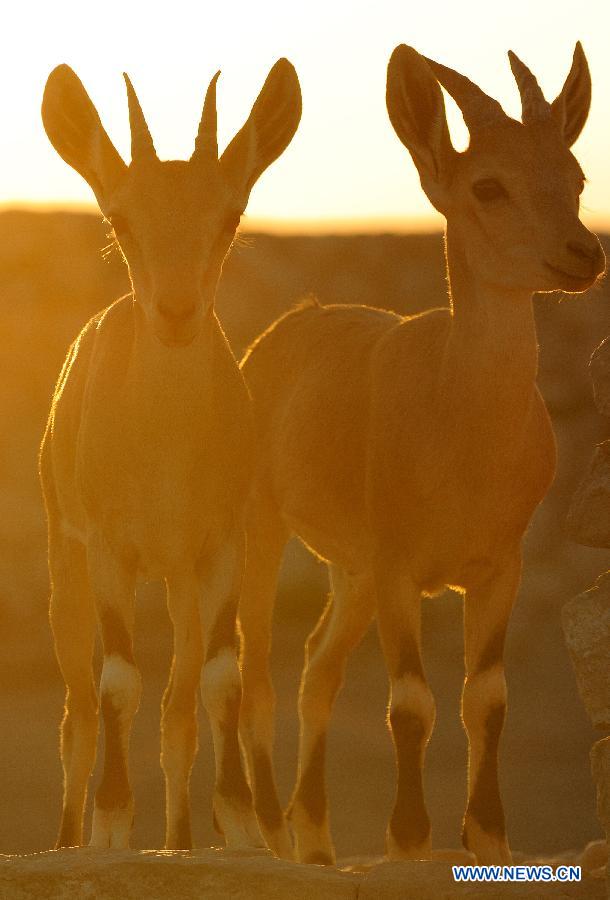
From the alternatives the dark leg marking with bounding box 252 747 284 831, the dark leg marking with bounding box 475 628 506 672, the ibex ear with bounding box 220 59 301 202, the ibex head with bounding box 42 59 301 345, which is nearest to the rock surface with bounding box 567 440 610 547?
the dark leg marking with bounding box 475 628 506 672

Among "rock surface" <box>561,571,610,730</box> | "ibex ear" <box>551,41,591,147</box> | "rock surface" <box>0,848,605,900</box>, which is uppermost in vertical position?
"ibex ear" <box>551,41,591,147</box>

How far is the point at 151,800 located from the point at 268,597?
422 cm

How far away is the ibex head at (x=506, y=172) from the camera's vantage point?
355 inches

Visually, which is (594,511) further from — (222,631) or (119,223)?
(119,223)

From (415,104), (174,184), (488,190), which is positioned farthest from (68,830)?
(415,104)

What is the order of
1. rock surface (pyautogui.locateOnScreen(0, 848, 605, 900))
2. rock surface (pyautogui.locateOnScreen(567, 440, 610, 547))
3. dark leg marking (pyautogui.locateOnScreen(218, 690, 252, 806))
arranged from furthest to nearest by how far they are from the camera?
dark leg marking (pyautogui.locateOnScreen(218, 690, 252, 806)), rock surface (pyautogui.locateOnScreen(567, 440, 610, 547)), rock surface (pyautogui.locateOnScreen(0, 848, 605, 900))

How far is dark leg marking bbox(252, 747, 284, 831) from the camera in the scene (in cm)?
1038

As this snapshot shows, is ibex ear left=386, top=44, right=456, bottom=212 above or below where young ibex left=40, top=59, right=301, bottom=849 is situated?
above

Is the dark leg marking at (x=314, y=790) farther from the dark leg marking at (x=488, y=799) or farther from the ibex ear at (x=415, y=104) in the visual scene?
the ibex ear at (x=415, y=104)

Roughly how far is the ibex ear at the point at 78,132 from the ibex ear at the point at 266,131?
1.90ft

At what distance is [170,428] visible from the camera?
9.32 metres

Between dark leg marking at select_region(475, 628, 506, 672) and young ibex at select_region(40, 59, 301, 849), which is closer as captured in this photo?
young ibex at select_region(40, 59, 301, 849)

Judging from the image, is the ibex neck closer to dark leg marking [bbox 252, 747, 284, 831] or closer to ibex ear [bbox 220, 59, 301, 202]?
ibex ear [bbox 220, 59, 301, 202]

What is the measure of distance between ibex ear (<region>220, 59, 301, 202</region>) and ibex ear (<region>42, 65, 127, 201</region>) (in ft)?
1.90
